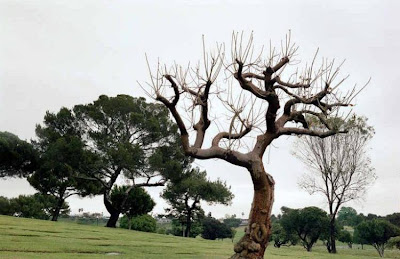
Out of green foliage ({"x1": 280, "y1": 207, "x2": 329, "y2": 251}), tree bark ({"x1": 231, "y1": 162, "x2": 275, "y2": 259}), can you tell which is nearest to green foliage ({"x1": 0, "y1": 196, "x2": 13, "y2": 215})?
green foliage ({"x1": 280, "y1": 207, "x2": 329, "y2": 251})

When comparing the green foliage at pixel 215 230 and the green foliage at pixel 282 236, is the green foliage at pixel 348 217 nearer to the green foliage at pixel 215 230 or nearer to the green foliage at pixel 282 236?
the green foliage at pixel 282 236

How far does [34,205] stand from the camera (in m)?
41.3

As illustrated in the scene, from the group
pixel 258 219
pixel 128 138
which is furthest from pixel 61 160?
pixel 258 219

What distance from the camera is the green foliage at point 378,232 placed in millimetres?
52250

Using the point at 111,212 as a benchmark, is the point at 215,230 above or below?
below

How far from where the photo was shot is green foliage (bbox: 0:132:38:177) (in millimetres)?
43744

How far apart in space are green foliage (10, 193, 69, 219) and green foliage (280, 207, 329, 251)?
30.3 meters

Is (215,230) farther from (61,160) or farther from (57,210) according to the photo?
(61,160)

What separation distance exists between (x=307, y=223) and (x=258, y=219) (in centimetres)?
4424

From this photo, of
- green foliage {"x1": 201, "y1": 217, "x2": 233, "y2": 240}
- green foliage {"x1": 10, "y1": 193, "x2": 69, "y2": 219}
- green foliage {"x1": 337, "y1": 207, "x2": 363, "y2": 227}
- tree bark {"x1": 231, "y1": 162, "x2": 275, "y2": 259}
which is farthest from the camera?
green foliage {"x1": 337, "y1": 207, "x2": 363, "y2": 227}

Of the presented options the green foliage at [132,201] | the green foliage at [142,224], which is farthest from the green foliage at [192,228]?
the green foliage at [132,201]

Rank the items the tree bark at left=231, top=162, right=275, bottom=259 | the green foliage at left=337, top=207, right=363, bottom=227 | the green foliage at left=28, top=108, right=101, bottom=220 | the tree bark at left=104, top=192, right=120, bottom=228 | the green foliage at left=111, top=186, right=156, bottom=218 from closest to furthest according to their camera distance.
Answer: the tree bark at left=231, top=162, right=275, bottom=259 → the green foliage at left=28, top=108, right=101, bottom=220 → the tree bark at left=104, top=192, right=120, bottom=228 → the green foliage at left=111, top=186, right=156, bottom=218 → the green foliage at left=337, top=207, right=363, bottom=227

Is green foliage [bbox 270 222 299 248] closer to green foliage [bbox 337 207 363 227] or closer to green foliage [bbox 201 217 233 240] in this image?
green foliage [bbox 201 217 233 240]

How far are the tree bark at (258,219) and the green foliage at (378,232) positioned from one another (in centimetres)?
4847
